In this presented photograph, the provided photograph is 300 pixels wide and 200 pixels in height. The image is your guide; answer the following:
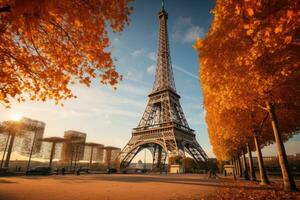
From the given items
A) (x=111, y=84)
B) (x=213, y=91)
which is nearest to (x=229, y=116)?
(x=213, y=91)

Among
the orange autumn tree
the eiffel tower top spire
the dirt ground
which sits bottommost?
the dirt ground

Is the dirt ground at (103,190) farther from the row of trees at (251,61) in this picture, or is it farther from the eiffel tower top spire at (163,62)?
the eiffel tower top spire at (163,62)

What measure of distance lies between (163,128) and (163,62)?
25858 millimetres

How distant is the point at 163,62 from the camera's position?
62844mm

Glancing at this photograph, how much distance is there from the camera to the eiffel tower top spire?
58.5 metres

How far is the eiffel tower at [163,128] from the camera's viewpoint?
44.9m

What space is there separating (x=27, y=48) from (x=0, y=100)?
2.62 metres

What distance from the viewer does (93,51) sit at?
7301mm

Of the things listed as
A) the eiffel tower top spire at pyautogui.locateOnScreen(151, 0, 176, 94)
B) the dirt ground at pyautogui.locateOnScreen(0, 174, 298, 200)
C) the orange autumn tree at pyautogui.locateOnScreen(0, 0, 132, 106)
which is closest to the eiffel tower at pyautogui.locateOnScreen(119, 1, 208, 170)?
the eiffel tower top spire at pyautogui.locateOnScreen(151, 0, 176, 94)

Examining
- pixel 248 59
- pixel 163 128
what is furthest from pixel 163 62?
pixel 248 59

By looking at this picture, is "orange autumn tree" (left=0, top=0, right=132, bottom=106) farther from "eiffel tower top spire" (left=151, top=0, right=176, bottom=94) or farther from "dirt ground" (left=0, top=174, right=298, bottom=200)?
"eiffel tower top spire" (left=151, top=0, right=176, bottom=94)

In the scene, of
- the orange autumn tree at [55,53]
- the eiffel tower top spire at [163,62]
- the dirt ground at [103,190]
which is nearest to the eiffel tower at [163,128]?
the eiffel tower top spire at [163,62]

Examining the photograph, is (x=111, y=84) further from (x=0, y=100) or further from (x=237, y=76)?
(x=237, y=76)

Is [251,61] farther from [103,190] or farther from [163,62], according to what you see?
[163,62]
